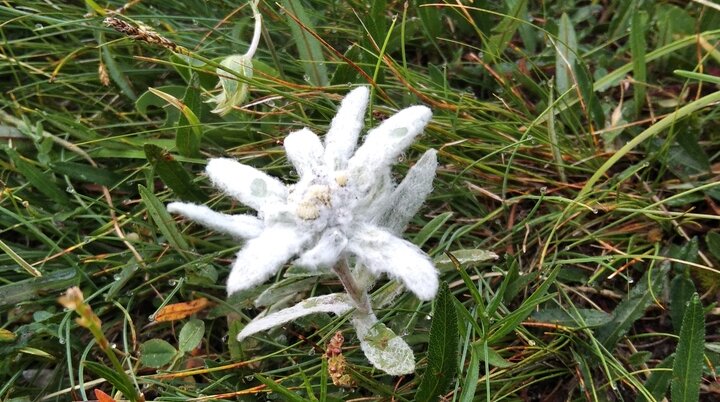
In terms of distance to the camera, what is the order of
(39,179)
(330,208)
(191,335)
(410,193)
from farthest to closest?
(39,179), (191,335), (410,193), (330,208)

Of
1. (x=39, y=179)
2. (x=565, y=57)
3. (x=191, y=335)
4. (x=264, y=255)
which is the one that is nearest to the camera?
(x=264, y=255)

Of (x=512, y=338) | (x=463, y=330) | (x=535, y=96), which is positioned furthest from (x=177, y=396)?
(x=535, y=96)

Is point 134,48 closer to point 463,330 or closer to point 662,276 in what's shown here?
point 463,330

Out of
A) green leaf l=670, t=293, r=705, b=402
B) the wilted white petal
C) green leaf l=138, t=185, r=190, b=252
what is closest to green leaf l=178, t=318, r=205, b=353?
green leaf l=138, t=185, r=190, b=252

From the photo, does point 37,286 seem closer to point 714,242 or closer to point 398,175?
point 398,175

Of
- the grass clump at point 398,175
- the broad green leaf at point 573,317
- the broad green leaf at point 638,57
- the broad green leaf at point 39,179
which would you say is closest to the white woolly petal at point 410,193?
the grass clump at point 398,175

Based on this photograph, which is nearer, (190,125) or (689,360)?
(689,360)

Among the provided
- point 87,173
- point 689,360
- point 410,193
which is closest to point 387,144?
point 410,193
